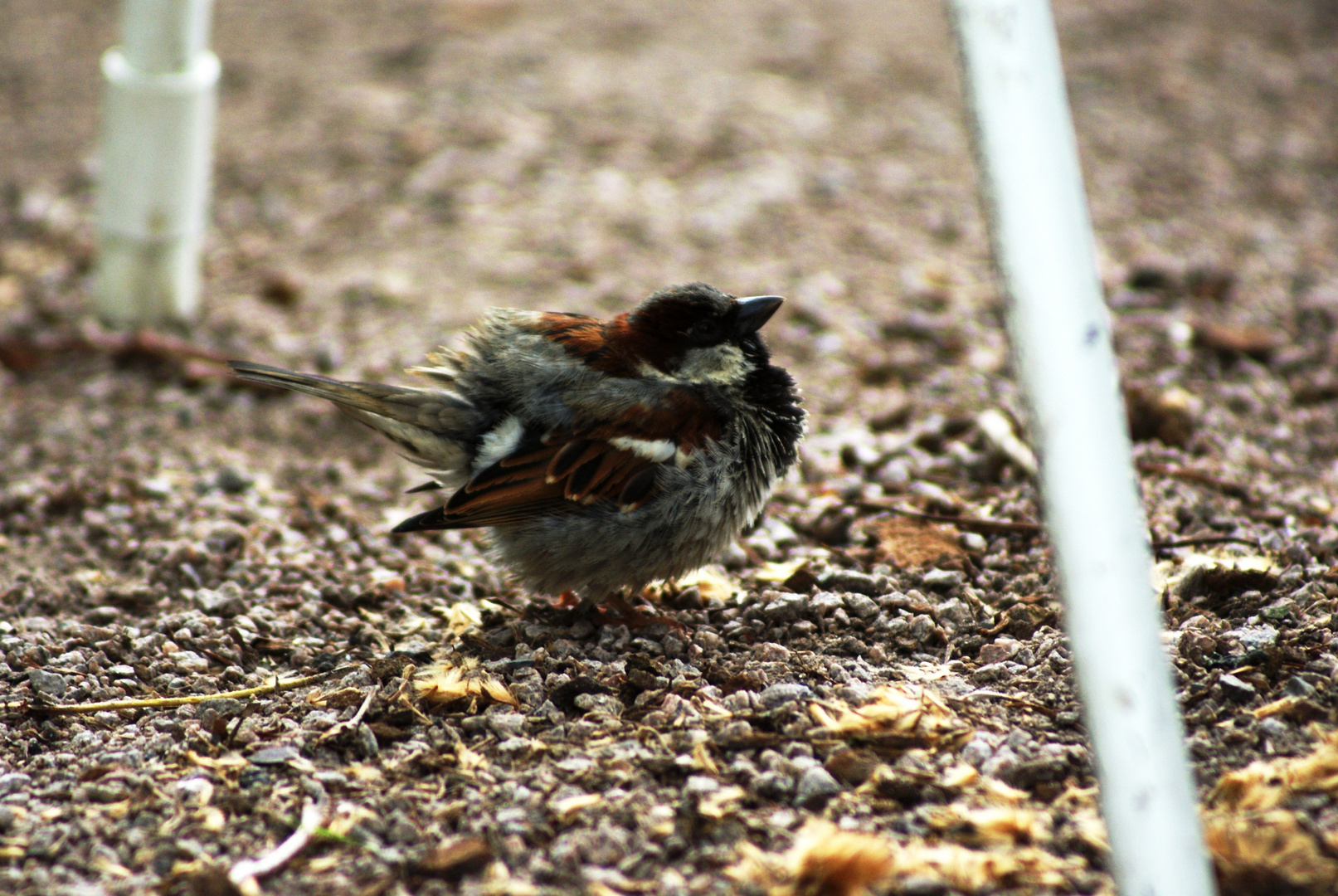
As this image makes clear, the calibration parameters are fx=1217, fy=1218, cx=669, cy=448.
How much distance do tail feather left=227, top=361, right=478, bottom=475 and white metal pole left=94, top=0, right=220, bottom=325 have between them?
194 cm

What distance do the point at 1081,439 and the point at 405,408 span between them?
7.06 ft

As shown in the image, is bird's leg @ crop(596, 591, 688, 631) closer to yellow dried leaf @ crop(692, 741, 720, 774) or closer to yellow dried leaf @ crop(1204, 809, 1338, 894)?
yellow dried leaf @ crop(692, 741, 720, 774)

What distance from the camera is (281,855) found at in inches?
89.7

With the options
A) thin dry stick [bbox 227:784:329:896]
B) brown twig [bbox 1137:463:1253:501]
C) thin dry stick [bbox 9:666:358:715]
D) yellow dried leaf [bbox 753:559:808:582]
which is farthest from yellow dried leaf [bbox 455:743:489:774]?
brown twig [bbox 1137:463:1253:501]

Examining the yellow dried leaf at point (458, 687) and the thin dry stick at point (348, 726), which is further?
the yellow dried leaf at point (458, 687)

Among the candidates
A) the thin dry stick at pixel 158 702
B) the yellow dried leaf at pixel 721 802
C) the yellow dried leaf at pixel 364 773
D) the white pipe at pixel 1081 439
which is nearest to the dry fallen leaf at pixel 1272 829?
the white pipe at pixel 1081 439

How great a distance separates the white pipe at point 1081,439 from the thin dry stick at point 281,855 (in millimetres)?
1459

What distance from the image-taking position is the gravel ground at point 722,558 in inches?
92.6

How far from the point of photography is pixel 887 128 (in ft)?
23.1

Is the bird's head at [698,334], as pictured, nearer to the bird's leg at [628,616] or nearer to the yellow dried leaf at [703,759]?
the bird's leg at [628,616]

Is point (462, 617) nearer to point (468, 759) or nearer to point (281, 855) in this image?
point (468, 759)

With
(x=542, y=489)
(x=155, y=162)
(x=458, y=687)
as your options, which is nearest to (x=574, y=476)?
(x=542, y=489)

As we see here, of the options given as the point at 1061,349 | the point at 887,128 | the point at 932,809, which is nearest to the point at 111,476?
the point at 932,809

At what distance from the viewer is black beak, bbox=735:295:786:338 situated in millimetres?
3488
